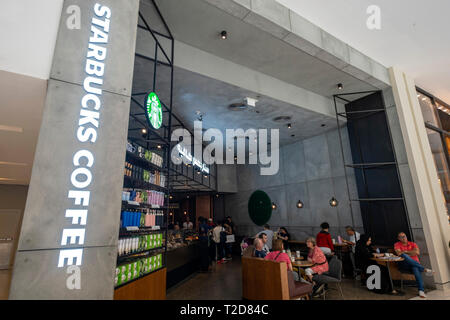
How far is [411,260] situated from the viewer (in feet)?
16.5

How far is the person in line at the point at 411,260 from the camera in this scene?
496cm

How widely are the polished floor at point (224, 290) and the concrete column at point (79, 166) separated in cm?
349

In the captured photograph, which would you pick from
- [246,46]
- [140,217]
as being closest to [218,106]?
[246,46]

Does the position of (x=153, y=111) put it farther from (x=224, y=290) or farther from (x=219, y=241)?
(x=219, y=241)

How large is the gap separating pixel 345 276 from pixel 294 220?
11.7 feet

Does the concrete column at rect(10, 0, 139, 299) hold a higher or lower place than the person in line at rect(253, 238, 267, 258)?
higher

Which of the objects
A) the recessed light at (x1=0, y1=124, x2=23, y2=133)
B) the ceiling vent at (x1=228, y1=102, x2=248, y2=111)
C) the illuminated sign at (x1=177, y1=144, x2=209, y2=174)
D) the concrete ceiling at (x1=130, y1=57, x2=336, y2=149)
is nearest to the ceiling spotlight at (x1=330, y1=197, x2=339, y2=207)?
the concrete ceiling at (x1=130, y1=57, x2=336, y2=149)

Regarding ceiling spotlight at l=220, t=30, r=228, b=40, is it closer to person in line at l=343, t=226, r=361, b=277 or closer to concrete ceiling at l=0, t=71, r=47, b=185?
concrete ceiling at l=0, t=71, r=47, b=185

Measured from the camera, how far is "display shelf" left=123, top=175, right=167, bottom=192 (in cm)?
368

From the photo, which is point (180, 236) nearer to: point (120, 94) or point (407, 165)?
point (120, 94)

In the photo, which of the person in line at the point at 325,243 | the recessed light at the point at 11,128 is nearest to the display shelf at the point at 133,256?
the recessed light at the point at 11,128

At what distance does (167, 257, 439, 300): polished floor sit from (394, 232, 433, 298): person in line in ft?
1.15

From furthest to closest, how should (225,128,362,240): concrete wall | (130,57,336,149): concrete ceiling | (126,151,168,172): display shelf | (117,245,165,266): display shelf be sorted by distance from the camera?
(225,128,362,240): concrete wall
(130,57,336,149): concrete ceiling
(126,151,168,172): display shelf
(117,245,165,266): display shelf

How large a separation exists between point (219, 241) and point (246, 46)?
673 centimetres
